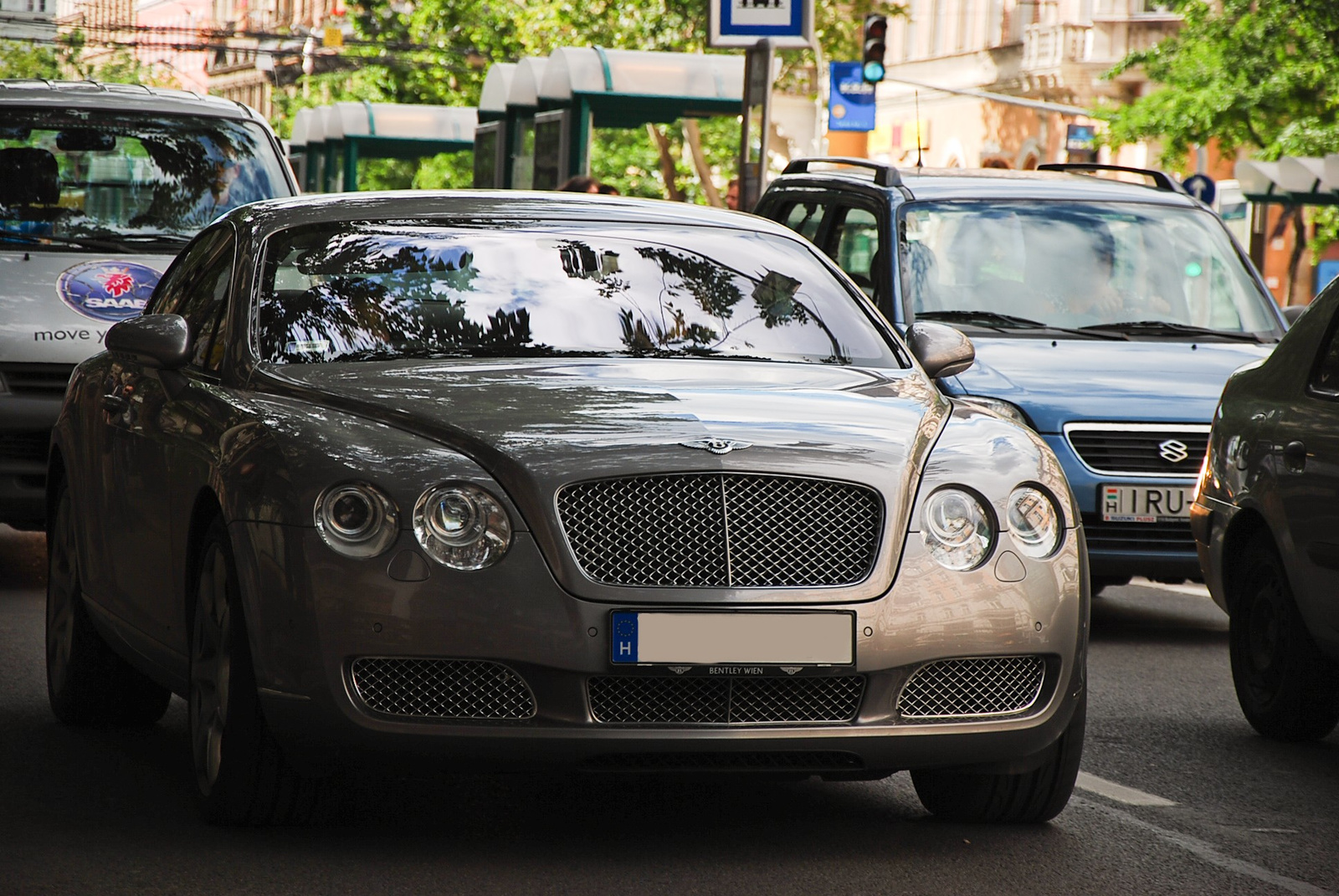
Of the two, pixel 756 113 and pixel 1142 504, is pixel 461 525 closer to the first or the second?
pixel 1142 504

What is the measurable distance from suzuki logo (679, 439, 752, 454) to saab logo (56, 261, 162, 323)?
5703 millimetres

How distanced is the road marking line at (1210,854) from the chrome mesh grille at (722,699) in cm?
98

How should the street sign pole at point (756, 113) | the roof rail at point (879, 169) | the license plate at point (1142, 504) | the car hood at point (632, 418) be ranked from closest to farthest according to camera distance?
the car hood at point (632, 418) < the license plate at point (1142, 504) < the roof rail at point (879, 169) < the street sign pole at point (756, 113)

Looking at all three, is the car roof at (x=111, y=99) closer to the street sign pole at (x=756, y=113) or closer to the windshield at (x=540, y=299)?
the street sign pole at (x=756, y=113)

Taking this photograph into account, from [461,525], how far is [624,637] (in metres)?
0.42

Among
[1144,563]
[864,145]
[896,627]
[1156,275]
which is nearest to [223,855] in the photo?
[896,627]

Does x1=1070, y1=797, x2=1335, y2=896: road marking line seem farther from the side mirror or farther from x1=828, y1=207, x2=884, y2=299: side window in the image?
x1=828, y1=207, x2=884, y2=299: side window

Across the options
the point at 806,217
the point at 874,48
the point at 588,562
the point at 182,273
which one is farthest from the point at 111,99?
the point at 874,48

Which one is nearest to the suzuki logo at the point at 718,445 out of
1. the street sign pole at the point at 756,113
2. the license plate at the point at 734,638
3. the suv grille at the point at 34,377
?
the license plate at the point at 734,638

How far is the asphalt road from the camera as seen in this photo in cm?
527

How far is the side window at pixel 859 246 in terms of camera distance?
1124 centimetres

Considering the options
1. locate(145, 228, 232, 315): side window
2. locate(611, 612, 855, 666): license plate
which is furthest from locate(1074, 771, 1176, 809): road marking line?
locate(145, 228, 232, 315): side window

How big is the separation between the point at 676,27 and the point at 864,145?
17060mm

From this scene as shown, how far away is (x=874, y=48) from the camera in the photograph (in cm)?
2991
